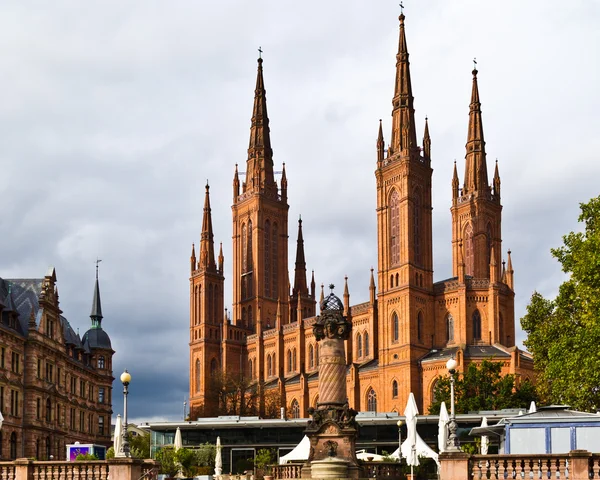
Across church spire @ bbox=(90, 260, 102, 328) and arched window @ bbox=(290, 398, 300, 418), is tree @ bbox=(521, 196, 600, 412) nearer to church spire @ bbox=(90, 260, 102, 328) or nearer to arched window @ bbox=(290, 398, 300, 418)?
church spire @ bbox=(90, 260, 102, 328)

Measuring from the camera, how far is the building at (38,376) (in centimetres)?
6369


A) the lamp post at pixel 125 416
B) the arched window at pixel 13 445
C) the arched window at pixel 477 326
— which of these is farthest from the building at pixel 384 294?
the lamp post at pixel 125 416

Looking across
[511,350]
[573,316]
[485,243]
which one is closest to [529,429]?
[573,316]

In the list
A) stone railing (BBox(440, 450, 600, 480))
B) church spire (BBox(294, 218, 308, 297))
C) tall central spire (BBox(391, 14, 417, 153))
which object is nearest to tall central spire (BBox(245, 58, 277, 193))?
church spire (BBox(294, 218, 308, 297))

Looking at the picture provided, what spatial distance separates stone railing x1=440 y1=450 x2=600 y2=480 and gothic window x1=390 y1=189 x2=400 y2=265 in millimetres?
82664

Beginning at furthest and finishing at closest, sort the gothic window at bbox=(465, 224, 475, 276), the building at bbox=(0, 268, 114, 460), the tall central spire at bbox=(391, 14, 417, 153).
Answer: the gothic window at bbox=(465, 224, 475, 276), the tall central spire at bbox=(391, 14, 417, 153), the building at bbox=(0, 268, 114, 460)

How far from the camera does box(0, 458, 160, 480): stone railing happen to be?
86.2ft

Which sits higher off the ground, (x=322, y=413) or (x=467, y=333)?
(x=467, y=333)

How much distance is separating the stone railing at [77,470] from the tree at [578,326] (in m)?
22.2

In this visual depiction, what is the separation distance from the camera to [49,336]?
71812mm

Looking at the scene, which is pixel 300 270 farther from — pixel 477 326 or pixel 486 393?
pixel 486 393

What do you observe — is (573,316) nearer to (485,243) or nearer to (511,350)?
(511,350)

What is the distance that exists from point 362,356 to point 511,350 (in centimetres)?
2025

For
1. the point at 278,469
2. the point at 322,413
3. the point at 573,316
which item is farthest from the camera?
the point at 573,316
